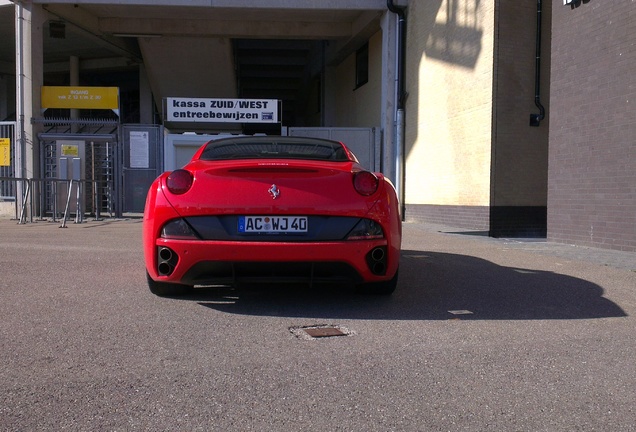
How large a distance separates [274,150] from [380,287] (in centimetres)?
149

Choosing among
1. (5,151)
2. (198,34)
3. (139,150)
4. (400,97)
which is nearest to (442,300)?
(400,97)

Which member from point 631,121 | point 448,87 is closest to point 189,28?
point 448,87

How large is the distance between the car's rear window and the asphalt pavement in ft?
3.78

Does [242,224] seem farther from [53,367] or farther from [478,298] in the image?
[478,298]

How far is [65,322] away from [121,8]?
51.4 feet

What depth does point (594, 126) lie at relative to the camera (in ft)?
27.6

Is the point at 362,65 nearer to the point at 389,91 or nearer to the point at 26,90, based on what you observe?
the point at 389,91

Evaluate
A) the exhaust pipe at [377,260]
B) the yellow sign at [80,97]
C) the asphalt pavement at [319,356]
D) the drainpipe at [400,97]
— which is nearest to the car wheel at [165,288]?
the asphalt pavement at [319,356]

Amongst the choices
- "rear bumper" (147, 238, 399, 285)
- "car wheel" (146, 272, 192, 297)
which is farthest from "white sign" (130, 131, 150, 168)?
"rear bumper" (147, 238, 399, 285)

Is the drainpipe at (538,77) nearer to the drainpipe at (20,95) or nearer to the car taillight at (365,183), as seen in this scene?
the car taillight at (365,183)

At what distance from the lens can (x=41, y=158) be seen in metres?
16.6

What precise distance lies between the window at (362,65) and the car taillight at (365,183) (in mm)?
15570

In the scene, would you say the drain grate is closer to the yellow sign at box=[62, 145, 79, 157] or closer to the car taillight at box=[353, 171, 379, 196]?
the car taillight at box=[353, 171, 379, 196]

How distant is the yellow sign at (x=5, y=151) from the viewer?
16.6 m
